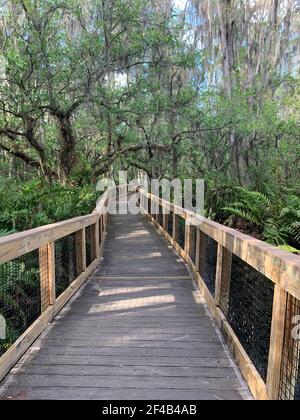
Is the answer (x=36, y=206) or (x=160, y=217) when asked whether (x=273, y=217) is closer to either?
(x=160, y=217)

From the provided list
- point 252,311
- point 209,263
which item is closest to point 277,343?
point 252,311

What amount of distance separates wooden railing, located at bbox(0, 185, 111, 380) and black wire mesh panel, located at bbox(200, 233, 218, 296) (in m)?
1.69

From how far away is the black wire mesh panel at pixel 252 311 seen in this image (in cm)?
297

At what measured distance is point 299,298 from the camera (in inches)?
66.9

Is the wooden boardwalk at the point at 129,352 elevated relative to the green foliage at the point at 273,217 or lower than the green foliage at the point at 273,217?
lower

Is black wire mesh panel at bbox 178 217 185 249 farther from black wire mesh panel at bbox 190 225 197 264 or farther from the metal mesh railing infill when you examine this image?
black wire mesh panel at bbox 190 225 197 264

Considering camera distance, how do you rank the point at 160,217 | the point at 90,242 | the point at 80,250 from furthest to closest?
1. the point at 160,217
2. the point at 90,242
3. the point at 80,250

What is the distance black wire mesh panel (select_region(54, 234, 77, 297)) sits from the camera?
433 centimetres

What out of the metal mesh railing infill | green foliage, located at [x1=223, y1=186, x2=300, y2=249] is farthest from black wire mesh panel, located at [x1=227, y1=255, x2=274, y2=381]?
green foliage, located at [x1=223, y1=186, x2=300, y2=249]

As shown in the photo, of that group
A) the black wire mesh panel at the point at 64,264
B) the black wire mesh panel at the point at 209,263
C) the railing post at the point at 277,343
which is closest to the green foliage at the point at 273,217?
the black wire mesh panel at the point at 209,263

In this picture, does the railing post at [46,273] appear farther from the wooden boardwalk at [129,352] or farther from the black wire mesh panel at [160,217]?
the black wire mesh panel at [160,217]

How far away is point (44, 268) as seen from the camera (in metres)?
3.32

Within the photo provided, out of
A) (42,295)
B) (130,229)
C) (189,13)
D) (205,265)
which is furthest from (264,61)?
(42,295)

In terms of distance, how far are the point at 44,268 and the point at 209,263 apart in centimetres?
213
